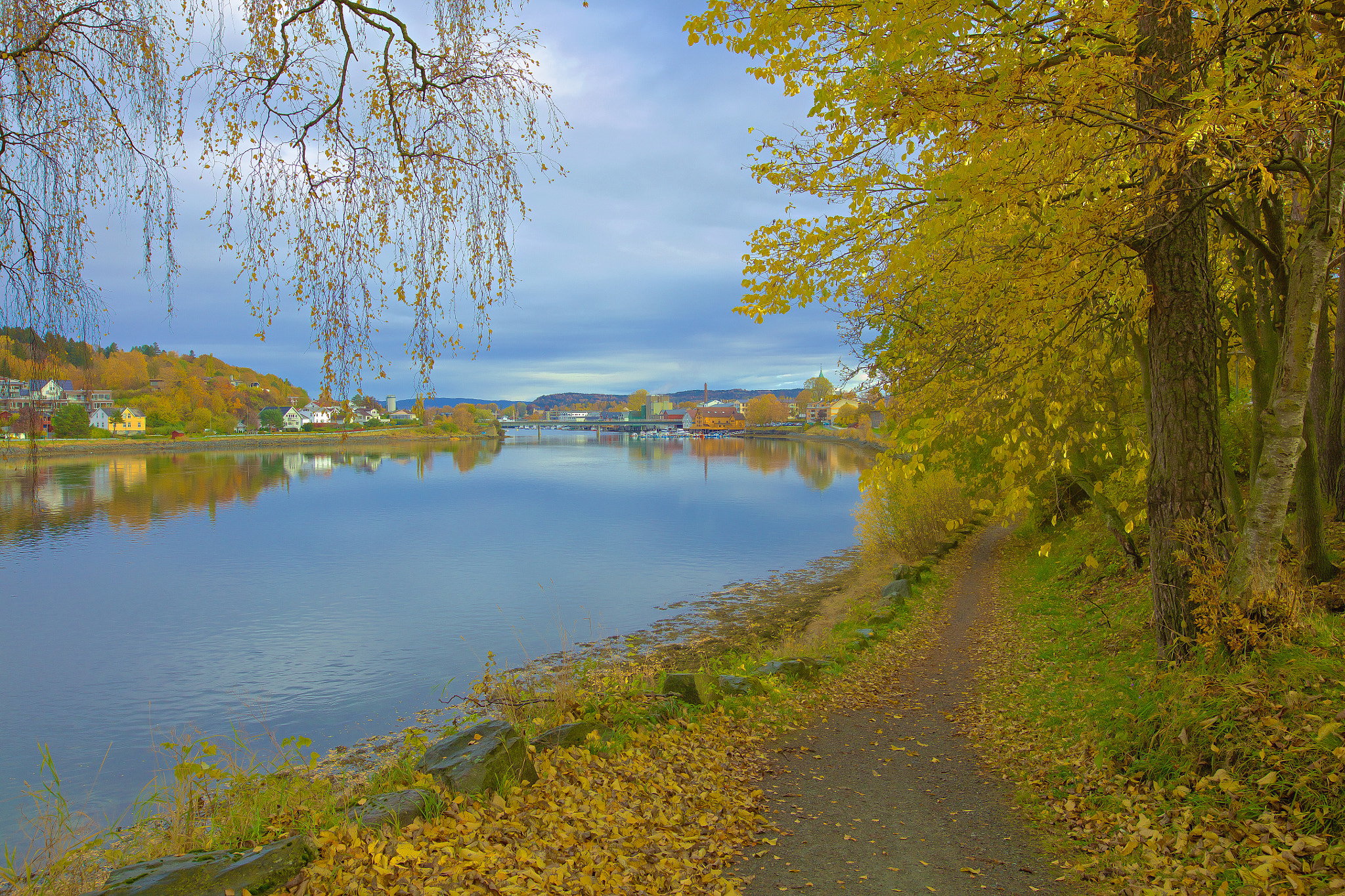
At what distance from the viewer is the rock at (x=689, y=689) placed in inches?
297

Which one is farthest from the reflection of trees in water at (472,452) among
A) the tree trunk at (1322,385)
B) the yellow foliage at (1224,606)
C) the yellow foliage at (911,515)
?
the yellow foliage at (1224,606)

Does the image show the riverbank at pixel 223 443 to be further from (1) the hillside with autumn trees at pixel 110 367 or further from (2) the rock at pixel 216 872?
(2) the rock at pixel 216 872

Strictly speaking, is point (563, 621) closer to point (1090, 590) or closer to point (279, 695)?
point (279, 695)

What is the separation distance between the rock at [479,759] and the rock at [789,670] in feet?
12.6

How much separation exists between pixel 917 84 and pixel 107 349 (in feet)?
19.5

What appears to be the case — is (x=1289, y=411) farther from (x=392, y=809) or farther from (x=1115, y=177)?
(x=392, y=809)

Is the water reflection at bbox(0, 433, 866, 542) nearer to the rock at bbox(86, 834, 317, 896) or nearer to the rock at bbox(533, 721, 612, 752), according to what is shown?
the rock at bbox(86, 834, 317, 896)

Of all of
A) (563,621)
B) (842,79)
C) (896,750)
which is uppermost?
(842,79)

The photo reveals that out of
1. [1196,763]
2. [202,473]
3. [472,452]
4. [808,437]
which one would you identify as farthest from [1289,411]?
[808,437]

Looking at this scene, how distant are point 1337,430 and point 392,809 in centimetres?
1140

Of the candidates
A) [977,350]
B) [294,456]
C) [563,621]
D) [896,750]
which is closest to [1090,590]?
[977,350]

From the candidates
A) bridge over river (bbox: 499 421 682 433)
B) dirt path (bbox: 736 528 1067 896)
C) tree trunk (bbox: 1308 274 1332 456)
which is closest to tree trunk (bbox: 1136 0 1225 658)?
dirt path (bbox: 736 528 1067 896)

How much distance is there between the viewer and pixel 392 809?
15.4ft

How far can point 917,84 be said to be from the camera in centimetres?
499
